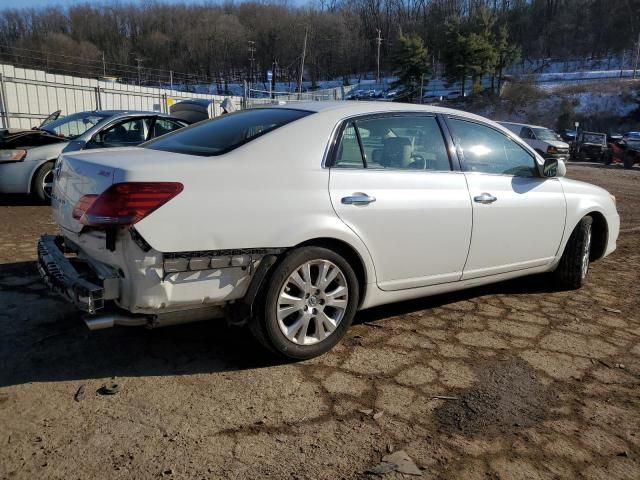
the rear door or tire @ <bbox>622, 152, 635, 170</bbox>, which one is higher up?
the rear door

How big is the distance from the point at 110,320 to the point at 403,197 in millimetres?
1864

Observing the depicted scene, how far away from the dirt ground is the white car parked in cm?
34

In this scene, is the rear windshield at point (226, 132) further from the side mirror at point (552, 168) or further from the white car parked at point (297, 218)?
the side mirror at point (552, 168)

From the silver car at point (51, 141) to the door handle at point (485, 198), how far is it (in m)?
5.82

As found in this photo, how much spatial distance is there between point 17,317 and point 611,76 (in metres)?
76.0

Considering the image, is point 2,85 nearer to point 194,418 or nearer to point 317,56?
point 194,418

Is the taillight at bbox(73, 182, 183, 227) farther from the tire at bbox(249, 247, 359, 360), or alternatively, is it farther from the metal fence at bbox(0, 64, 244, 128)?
the metal fence at bbox(0, 64, 244, 128)

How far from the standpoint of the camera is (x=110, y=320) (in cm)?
256

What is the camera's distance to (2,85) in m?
12.7

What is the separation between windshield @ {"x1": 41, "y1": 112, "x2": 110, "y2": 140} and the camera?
8164mm

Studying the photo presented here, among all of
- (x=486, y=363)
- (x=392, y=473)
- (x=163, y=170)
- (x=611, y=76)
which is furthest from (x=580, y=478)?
(x=611, y=76)

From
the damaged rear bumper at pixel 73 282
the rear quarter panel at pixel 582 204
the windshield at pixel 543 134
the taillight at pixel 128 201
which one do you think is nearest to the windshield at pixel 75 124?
the damaged rear bumper at pixel 73 282

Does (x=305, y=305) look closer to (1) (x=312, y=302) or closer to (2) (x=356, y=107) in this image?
(1) (x=312, y=302)

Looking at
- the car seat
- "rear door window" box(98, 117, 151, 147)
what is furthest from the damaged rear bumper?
"rear door window" box(98, 117, 151, 147)
